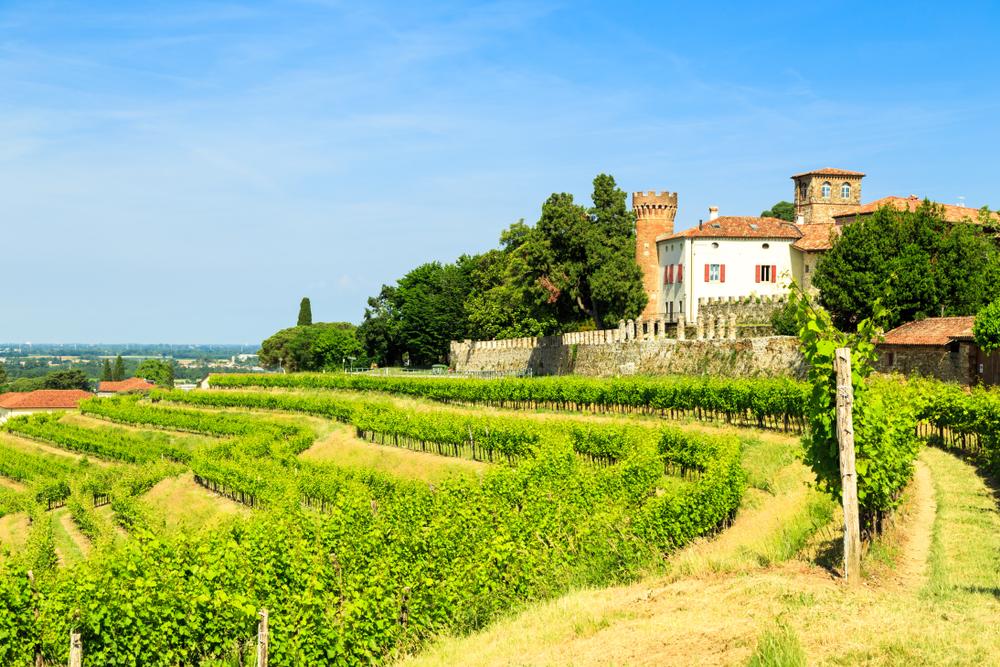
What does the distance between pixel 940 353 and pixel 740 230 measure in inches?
907

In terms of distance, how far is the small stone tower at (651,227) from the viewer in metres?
60.8

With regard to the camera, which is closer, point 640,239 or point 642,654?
point 642,654

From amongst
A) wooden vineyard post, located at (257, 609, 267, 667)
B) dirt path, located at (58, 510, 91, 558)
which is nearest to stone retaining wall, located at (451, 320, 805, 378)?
dirt path, located at (58, 510, 91, 558)

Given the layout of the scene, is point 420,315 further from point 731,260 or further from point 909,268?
point 909,268

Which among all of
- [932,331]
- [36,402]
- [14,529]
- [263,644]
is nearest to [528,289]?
[932,331]

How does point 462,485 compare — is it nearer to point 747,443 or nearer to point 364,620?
point 364,620

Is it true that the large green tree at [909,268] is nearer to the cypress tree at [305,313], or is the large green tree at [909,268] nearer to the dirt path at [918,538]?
the dirt path at [918,538]

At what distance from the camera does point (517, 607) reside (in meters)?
17.5

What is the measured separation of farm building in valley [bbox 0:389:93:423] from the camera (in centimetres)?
10831

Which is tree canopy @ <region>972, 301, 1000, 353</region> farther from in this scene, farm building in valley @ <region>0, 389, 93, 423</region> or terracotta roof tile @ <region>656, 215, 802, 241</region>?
farm building in valley @ <region>0, 389, 93, 423</region>

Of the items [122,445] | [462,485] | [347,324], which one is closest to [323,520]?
[462,485]

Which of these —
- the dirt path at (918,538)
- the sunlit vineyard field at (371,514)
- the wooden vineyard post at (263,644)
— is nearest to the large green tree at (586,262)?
the sunlit vineyard field at (371,514)

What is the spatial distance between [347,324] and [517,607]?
12363cm

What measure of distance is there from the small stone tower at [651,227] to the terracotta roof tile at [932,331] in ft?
71.2
